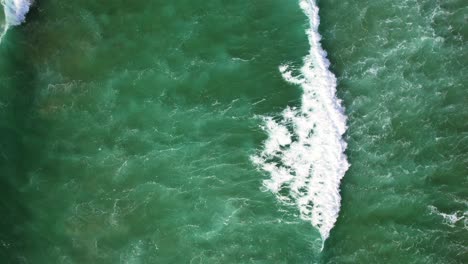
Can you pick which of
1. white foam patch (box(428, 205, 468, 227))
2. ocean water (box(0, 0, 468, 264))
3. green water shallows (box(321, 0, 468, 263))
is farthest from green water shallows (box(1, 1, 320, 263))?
white foam patch (box(428, 205, 468, 227))

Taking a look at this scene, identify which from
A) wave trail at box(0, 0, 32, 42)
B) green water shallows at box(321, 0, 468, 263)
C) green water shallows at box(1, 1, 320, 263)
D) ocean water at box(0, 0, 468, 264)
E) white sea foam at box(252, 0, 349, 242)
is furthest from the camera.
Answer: wave trail at box(0, 0, 32, 42)

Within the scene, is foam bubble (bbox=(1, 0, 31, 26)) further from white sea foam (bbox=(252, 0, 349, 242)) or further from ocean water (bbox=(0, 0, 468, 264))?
white sea foam (bbox=(252, 0, 349, 242))

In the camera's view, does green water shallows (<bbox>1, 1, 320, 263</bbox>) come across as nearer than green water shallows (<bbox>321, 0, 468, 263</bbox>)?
No

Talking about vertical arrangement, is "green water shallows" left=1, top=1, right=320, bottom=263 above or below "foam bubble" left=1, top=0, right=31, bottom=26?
below

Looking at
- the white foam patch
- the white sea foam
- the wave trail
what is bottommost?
the white foam patch

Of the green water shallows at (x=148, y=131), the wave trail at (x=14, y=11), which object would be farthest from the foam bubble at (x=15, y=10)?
the green water shallows at (x=148, y=131)

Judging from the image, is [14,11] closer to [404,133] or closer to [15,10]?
[15,10]

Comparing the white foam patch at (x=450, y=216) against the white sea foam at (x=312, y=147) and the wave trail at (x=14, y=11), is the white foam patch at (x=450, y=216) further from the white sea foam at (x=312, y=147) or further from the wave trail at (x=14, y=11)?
the wave trail at (x=14, y=11)
